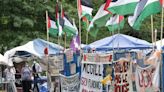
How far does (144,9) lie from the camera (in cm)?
1316

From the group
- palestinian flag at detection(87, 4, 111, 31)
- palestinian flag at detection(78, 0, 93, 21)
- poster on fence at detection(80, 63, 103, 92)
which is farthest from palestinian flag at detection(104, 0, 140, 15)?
palestinian flag at detection(78, 0, 93, 21)

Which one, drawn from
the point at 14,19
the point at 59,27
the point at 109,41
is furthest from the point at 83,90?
the point at 14,19

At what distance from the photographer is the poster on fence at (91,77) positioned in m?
15.0

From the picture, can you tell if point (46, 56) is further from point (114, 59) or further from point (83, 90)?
point (114, 59)

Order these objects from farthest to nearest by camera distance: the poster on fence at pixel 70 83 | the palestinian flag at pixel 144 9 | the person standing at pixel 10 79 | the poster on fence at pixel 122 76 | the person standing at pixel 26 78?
the person standing at pixel 10 79 < the person standing at pixel 26 78 < the poster on fence at pixel 70 83 < the poster on fence at pixel 122 76 < the palestinian flag at pixel 144 9

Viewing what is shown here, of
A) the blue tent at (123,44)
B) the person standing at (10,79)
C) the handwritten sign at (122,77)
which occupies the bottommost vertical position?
the person standing at (10,79)

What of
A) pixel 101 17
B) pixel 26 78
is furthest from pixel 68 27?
pixel 26 78

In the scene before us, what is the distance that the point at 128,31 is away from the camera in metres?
40.5

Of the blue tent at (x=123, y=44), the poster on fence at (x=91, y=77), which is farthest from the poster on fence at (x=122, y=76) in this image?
the blue tent at (x=123, y=44)

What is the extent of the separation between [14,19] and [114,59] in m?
21.2

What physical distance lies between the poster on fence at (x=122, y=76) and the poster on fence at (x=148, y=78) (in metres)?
0.36

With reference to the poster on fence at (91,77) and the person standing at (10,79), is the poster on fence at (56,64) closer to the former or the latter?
the poster on fence at (91,77)

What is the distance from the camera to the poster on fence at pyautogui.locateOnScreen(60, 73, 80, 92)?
17141 millimetres

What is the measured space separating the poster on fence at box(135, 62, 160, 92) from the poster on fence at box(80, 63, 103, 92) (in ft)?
5.72
